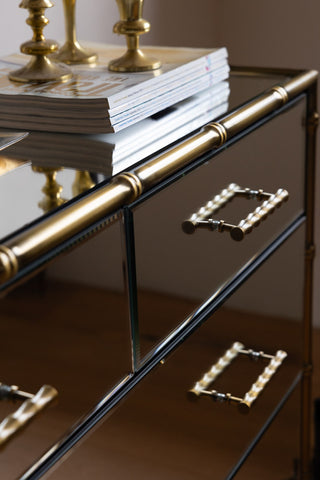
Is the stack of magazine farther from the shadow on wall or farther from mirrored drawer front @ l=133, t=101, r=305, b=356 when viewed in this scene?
the shadow on wall

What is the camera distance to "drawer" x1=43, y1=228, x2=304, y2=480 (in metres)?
0.77

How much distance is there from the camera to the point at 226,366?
1.03 m

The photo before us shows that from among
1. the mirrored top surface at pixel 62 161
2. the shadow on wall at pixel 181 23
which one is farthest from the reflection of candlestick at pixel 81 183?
the shadow on wall at pixel 181 23

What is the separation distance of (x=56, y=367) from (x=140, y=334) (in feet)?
0.46

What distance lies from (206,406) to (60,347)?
349 millimetres

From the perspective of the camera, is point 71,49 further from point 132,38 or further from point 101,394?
point 101,394

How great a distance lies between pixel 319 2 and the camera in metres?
1.68

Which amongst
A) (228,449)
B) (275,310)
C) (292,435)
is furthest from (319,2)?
(228,449)

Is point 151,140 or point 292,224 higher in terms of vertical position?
point 292,224

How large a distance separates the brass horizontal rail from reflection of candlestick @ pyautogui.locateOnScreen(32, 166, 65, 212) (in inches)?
0.9

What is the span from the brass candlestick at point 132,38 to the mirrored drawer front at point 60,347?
0.31 metres

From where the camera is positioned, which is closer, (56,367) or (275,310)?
(56,367)

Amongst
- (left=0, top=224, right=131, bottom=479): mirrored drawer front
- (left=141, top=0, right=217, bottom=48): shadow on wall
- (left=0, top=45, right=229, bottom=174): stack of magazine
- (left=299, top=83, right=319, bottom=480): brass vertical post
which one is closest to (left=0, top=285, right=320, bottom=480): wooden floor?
(left=0, top=224, right=131, bottom=479): mirrored drawer front

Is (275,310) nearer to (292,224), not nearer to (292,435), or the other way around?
(292,224)
